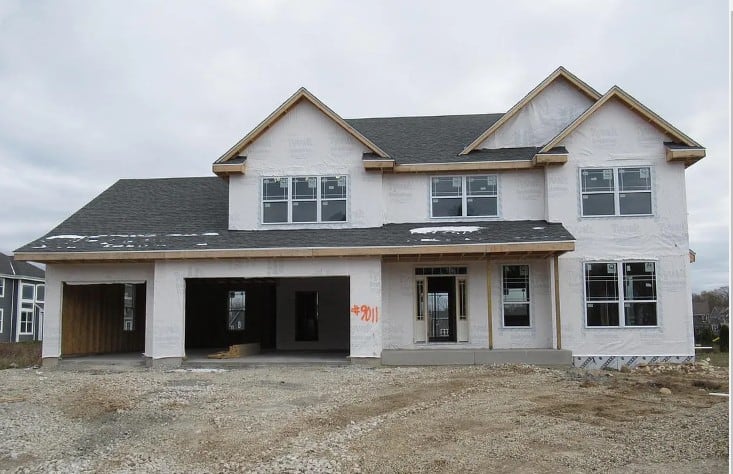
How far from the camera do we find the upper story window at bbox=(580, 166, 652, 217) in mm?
18734

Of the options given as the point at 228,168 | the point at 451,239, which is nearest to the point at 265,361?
the point at 228,168

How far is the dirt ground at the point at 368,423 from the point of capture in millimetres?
8562

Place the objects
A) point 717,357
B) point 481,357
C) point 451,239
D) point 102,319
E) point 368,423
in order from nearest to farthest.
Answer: point 368,423, point 481,357, point 451,239, point 102,319, point 717,357

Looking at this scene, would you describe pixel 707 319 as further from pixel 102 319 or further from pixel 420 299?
pixel 102 319

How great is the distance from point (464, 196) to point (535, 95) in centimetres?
373

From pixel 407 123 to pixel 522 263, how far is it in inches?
273

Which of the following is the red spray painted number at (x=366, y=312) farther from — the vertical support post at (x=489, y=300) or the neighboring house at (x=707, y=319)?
the neighboring house at (x=707, y=319)

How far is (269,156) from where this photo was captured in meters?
19.8

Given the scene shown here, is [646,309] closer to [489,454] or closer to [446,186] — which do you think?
[446,186]

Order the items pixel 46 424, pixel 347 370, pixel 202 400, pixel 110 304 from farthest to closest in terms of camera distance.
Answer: pixel 110 304
pixel 347 370
pixel 202 400
pixel 46 424

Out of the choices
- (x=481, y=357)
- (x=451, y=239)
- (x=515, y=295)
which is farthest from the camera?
(x=515, y=295)

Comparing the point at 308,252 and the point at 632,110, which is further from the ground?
the point at 632,110

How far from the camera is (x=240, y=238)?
1875 centimetres

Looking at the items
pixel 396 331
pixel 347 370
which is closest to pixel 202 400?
pixel 347 370
